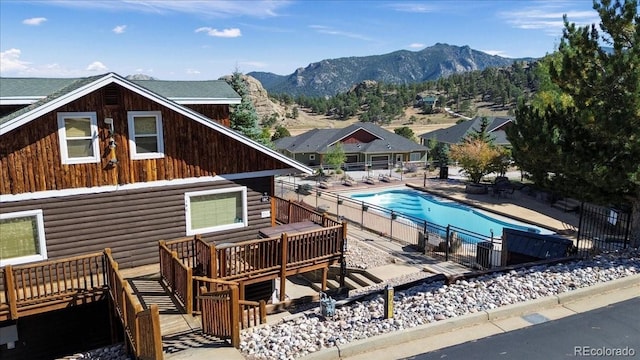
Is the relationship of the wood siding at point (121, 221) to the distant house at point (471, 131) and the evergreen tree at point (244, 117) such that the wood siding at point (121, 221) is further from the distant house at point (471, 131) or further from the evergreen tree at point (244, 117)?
the distant house at point (471, 131)

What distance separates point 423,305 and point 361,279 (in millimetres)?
6107

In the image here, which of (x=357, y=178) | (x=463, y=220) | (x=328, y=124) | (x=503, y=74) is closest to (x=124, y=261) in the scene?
(x=463, y=220)

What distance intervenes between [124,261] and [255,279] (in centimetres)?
368

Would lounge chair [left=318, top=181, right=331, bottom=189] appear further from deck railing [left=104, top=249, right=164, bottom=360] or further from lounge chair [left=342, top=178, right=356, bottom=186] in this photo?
deck railing [left=104, top=249, right=164, bottom=360]

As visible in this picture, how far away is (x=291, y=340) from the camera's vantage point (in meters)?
8.23

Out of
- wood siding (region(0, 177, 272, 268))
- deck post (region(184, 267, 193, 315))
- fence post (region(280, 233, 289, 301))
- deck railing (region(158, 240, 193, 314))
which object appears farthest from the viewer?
fence post (region(280, 233, 289, 301))

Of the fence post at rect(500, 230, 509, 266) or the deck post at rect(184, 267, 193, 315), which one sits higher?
the deck post at rect(184, 267, 193, 315)

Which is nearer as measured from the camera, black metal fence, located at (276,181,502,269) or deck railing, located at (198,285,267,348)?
deck railing, located at (198,285,267,348)

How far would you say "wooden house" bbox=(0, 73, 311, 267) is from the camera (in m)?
10.6

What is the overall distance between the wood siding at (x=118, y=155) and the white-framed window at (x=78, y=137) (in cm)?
11

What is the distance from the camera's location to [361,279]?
50.9 ft

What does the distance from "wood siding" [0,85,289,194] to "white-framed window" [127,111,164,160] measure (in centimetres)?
12

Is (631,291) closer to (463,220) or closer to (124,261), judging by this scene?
(124,261)

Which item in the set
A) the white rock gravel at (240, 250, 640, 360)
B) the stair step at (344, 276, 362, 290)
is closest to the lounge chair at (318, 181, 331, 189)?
the stair step at (344, 276, 362, 290)
